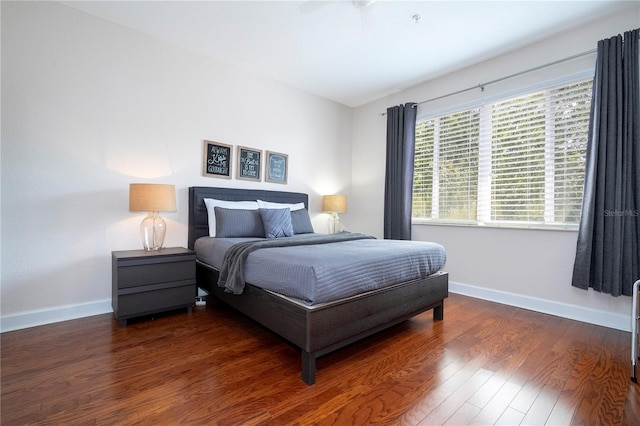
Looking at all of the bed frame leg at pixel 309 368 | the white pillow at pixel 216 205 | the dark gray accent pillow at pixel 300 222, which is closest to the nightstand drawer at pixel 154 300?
the white pillow at pixel 216 205

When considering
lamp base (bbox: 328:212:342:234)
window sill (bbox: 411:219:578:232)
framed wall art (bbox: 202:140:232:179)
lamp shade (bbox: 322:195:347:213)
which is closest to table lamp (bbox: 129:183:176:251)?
framed wall art (bbox: 202:140:232:179)

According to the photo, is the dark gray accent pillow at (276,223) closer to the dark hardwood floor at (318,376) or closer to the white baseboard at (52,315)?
the dark hardwood floor at (318,376)

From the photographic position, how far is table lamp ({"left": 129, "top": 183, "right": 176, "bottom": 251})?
259cm

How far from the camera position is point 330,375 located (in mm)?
1765

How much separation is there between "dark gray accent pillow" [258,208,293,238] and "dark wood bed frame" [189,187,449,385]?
0.72 m

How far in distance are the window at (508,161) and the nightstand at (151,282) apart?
3063 millimetres

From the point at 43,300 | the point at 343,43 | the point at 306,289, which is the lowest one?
the point at 43,300

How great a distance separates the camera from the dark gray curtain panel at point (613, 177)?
2.42 metres

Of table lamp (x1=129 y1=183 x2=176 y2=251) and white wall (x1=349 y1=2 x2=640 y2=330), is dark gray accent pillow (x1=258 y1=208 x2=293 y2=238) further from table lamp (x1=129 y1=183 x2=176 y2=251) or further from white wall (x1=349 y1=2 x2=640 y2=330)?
white wall (x1=349 y1=2 x2=640 y2=330)

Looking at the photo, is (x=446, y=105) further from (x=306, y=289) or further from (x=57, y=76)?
(x=57, y=76)

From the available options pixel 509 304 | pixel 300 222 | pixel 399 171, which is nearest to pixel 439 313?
pixel 509 304

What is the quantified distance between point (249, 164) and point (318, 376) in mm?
2748

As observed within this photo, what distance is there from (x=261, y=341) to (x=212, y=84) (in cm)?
291

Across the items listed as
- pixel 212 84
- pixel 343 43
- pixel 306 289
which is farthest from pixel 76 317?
pixel 343 43
